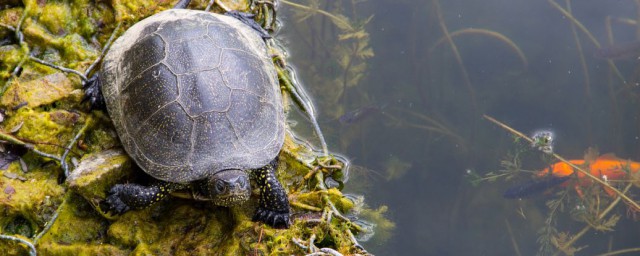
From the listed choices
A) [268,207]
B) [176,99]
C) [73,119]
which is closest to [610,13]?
[268,207]

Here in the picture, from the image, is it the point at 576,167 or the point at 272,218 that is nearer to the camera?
the point at 272,218

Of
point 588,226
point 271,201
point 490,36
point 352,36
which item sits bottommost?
point 588,226

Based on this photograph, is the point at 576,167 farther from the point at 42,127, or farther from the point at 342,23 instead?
the point at 42,127

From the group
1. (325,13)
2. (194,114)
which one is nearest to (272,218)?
(194,114)

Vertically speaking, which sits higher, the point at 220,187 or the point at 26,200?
the point at 220,187

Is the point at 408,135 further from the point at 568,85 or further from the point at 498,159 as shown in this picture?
the point at 568,85

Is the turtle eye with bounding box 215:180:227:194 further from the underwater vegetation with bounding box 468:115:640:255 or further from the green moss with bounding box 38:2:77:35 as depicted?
the underwater vegetation with bounding box 468:115:640:255
